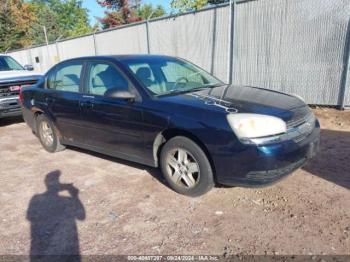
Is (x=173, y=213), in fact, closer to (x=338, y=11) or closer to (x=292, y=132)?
(x=292, y=132)

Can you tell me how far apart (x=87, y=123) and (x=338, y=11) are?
18.0 feet

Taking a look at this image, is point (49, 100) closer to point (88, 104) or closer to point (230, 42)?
point (88, 104)

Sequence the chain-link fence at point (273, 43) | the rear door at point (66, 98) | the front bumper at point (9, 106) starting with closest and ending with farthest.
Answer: the rear door at point (66, 98) < the chain-link fence at point (273, 43) < the front bumper at point (9, 106)

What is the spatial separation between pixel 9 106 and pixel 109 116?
4.66 m

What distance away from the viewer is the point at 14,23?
32.5m

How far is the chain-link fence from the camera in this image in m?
6.68

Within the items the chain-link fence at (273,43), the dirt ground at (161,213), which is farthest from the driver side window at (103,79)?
the chain-link fence at (273,43)

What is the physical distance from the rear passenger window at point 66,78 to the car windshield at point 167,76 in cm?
100


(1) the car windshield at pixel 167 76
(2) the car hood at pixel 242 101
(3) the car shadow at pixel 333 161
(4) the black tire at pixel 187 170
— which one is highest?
(1) the car windshield at pixel 167 76

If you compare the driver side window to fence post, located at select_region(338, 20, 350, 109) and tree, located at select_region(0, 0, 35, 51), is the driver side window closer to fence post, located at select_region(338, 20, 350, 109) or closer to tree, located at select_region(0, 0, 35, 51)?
fence post, located at select_region(338, 20, 350, 109)

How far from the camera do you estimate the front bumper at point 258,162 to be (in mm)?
3098

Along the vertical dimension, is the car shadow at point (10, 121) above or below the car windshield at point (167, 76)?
below

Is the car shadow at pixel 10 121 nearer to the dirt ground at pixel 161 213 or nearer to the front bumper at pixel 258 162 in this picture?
the dirt ground at pixel 161 213

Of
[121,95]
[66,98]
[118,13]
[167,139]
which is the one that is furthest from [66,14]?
[167,139]
